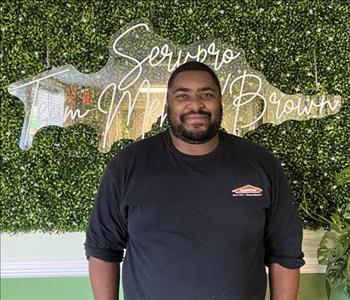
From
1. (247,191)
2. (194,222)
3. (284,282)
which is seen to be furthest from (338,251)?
(194,222)

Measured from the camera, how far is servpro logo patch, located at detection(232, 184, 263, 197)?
4.87 ft

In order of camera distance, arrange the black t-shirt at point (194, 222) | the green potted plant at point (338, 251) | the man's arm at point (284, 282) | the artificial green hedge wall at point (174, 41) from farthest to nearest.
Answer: the artificial green hedge wall at point (174, 41) → the green potted plant at point (338, 251) → the man's arm at point (284, 282) → the black t-shirt at point (194, 222)

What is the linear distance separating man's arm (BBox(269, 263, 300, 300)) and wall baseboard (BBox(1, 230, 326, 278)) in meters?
A: 0.45

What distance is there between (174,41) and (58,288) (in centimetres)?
119

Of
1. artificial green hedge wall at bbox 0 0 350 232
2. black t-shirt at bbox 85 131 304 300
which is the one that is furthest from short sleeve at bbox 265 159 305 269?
artificial green hedge wall at bbox 0 0 350 232

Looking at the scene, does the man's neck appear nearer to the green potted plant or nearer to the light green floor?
the green potted plant

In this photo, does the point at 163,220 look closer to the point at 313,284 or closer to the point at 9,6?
the point at 313,284

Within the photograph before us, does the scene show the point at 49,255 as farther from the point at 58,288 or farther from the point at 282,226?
the point at 282,226

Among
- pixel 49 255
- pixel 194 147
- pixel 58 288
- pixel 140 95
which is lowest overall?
pixel 58 288

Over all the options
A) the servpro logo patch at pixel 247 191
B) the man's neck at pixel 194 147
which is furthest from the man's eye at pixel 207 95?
the servpro logo patch at pixel 247 191

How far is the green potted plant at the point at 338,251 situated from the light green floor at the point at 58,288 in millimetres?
117

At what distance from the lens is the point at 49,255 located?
6.61ft

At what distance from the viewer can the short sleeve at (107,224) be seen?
1529 millimetres

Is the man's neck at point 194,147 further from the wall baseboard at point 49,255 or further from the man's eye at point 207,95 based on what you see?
the wall baseboard at point 49,255
